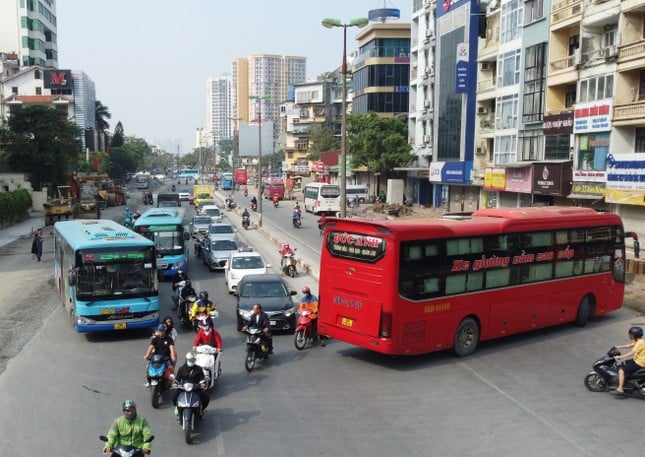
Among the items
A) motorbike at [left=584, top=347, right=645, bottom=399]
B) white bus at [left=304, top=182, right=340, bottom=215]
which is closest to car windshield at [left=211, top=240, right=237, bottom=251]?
motorbike at [left=584, top=347, right=645, bottom=399]

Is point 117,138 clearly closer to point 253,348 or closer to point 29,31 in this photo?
point 29,31

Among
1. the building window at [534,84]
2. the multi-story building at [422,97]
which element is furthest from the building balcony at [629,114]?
the multi-story building at [422,97]

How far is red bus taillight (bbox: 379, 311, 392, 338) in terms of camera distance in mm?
12992

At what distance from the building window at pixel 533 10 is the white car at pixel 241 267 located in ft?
75.5

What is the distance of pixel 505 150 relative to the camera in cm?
4066

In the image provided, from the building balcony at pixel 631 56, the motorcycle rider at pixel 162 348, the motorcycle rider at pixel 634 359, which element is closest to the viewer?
the motorcycle rider at pixel 634 359

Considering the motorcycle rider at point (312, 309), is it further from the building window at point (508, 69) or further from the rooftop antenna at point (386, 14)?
the rooftop antenna at point (386, 14)

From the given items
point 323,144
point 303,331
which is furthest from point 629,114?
point 323,144

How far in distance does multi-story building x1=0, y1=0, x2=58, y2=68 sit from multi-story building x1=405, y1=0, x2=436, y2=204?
6199 cm

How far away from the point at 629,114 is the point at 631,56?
2.52 metres

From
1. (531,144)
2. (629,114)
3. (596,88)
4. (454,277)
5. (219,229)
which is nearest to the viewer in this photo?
(454,277)

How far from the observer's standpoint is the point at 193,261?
3148cm

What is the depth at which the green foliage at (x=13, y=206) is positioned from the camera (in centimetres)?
4575

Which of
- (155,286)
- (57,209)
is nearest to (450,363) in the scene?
(155,286)
